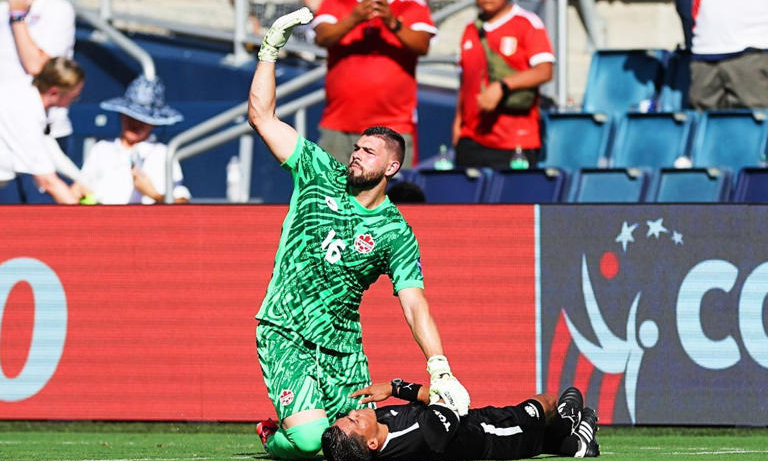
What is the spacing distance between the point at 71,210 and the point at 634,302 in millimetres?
4024

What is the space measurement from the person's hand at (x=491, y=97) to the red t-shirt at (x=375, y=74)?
542 millimetres

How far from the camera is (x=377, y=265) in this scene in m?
8.02

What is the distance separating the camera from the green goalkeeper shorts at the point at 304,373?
7.96 metres

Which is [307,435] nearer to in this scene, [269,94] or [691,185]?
[269,94]

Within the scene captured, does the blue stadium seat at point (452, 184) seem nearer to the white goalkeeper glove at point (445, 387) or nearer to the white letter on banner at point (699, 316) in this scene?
the white letter on banner at point (699, 316)

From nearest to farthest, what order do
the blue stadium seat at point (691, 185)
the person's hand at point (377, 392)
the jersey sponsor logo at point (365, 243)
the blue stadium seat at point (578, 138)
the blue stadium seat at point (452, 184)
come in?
the person's hand at point (377, 392), the jersey sponsor logo at point (365, 243), the blue stadium seat at point (691, 185), the blue stadium seat at point (452, 184), the blue stadium seat at point (578, 138)

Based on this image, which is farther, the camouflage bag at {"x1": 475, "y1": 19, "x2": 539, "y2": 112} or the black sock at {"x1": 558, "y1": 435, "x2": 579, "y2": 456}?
the camouflage bag at {"x1": 475, "y1": 19, "x2": 539, "y2": 112}

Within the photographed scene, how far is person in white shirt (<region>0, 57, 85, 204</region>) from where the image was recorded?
12086 mm

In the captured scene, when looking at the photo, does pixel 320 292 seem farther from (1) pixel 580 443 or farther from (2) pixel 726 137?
(2) pixel 726 137

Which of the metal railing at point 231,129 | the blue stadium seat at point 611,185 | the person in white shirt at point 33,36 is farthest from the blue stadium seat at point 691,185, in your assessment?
the person in white shirt at point 33,36

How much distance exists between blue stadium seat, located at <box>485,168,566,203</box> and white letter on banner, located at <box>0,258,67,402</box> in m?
3.36

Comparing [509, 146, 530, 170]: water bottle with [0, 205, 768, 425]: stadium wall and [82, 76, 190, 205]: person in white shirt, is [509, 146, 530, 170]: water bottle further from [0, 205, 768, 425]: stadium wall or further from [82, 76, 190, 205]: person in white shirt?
[82, 76, 190, 205]: person in white shirt

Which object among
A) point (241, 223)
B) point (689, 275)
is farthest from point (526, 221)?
point (241, 223)

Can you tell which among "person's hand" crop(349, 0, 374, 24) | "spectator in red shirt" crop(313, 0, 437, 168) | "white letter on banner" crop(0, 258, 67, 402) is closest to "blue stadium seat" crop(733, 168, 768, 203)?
"spectator in red shirt" crop(313, 0, 437, 168)
